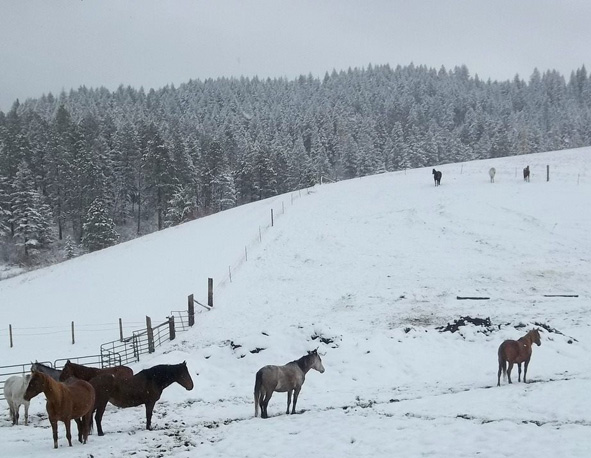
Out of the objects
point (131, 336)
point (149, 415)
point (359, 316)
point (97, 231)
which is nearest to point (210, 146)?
point (97, 231)

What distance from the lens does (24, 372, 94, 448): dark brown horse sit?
30.0ft

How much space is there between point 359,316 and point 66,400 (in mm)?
14770

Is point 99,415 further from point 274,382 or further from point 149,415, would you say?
point 274,382

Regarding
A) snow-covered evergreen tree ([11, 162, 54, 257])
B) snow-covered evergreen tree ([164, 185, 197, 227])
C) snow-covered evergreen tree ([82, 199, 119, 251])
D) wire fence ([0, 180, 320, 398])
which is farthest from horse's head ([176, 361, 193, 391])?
snow-covered evergreen tree ([11, 162, 54, 257])

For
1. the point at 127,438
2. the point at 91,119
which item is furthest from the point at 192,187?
the point at 127,438

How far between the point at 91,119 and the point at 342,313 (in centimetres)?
7959

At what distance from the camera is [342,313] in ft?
74.5

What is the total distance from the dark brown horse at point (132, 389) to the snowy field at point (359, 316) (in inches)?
24.6

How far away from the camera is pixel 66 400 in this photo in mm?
9281

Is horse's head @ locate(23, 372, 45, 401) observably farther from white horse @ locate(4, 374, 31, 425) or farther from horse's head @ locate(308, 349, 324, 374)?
horse's head @ locate(308, 349, 324, 374)

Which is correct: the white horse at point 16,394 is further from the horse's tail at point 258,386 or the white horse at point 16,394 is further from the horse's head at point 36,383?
the horse's tail at point 258,386

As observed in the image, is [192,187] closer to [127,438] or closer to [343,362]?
[343,362]

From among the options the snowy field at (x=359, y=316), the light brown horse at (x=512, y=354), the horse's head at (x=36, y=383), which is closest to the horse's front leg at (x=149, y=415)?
the snowy field at (x=359, y=316)

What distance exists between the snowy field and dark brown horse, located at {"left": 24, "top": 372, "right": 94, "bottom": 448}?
489 millimetres
